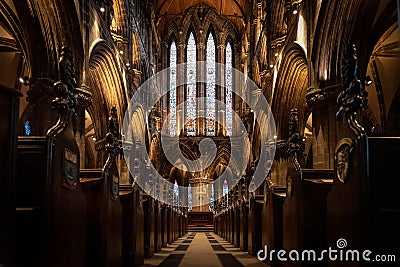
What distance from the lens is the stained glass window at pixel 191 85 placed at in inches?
1382

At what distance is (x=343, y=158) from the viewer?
548cm

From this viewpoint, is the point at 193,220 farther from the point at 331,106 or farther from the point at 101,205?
the point at 101,205

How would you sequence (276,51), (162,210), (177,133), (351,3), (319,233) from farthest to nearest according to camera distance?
(177,133) < (276,51) < (162,210) < (351,3) < (319,233)

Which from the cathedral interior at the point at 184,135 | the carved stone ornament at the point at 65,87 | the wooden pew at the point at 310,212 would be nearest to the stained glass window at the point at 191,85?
the cathedral interior at the point at 184,135

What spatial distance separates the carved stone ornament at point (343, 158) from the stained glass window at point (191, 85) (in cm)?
2943

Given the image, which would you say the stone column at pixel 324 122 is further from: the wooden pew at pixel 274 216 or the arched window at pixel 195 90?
the arched window at pixel 195 90

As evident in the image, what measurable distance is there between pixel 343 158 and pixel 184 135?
95.8 ft

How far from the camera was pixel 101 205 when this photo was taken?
674 centimetres

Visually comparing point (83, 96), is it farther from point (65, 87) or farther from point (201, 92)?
point (201, 92)

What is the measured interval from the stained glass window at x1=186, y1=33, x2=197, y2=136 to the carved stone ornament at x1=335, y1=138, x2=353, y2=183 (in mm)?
Answer: 29428

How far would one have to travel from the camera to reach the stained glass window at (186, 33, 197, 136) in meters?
35.1

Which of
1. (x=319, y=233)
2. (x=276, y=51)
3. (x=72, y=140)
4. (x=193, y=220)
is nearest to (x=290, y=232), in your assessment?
(x=319, y=233)

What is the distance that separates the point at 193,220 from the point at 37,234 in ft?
108

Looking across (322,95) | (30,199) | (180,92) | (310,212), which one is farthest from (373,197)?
(180,92)
